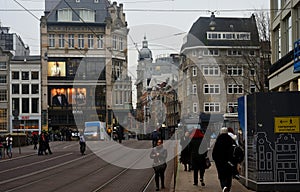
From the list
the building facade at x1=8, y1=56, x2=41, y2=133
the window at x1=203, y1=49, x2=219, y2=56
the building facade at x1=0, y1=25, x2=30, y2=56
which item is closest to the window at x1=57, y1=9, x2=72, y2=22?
the building facade at x1=8, y1=56, x2=41, y2=133

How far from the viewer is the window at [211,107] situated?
89.0 metres

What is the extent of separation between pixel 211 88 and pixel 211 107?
9.86 feet

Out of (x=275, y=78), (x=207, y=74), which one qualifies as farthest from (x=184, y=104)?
(x=275, y=78)

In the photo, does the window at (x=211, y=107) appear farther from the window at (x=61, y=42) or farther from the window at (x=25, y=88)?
the window at (x=25, y=88)

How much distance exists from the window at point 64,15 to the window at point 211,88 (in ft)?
84.0

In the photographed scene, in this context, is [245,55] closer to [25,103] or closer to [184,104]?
[184,104]

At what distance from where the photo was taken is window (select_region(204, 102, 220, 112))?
8898 cm

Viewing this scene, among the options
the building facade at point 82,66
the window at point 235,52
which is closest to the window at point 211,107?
the window at point 235,52

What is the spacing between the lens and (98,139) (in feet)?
238

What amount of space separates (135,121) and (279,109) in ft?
297

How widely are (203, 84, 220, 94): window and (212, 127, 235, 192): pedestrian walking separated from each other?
249 feet

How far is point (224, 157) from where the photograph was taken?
13891 millimetres

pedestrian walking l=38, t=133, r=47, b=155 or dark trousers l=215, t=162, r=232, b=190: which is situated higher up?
dark trousers l=215, t=162, r=232, b=190

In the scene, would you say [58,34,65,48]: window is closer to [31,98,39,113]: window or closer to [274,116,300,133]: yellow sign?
[31,98,39,113]: window
